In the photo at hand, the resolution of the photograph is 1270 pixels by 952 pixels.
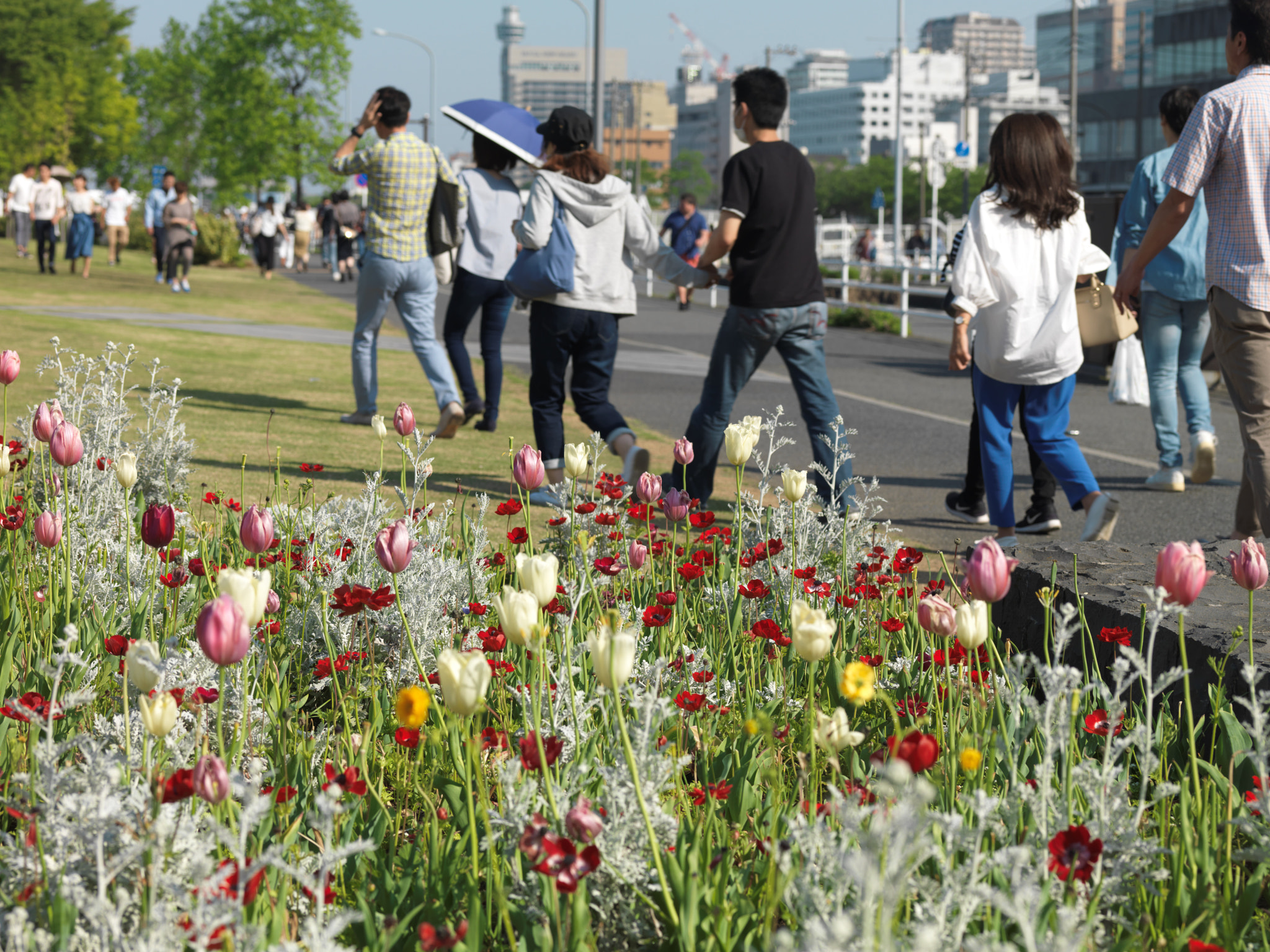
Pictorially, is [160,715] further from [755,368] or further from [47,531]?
[755,368]

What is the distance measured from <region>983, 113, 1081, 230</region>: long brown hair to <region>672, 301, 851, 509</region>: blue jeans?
0.96 meters

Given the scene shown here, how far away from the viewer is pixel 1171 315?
7332mm

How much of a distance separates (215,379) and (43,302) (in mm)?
9211

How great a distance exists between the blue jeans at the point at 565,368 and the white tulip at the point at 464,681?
448 centimetres

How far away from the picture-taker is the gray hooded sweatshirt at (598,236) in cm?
621

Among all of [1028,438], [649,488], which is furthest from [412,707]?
[1028,438]

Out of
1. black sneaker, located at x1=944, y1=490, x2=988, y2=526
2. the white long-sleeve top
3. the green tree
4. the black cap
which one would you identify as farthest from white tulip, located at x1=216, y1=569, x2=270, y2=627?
the green tree

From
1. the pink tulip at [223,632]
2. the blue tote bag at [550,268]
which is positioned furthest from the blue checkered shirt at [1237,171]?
the pink tulip at [223,632]

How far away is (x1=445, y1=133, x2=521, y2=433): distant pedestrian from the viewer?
8445 millimetres

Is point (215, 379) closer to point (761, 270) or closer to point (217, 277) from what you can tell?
point (761, 270)

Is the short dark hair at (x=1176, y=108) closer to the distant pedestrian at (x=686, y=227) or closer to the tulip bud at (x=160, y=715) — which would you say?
the tulip bud at (x=160, y=715)

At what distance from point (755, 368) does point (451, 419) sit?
2.43 meters

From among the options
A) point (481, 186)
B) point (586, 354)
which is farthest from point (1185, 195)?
point (481, 186)

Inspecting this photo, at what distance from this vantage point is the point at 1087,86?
10281 centimetres
